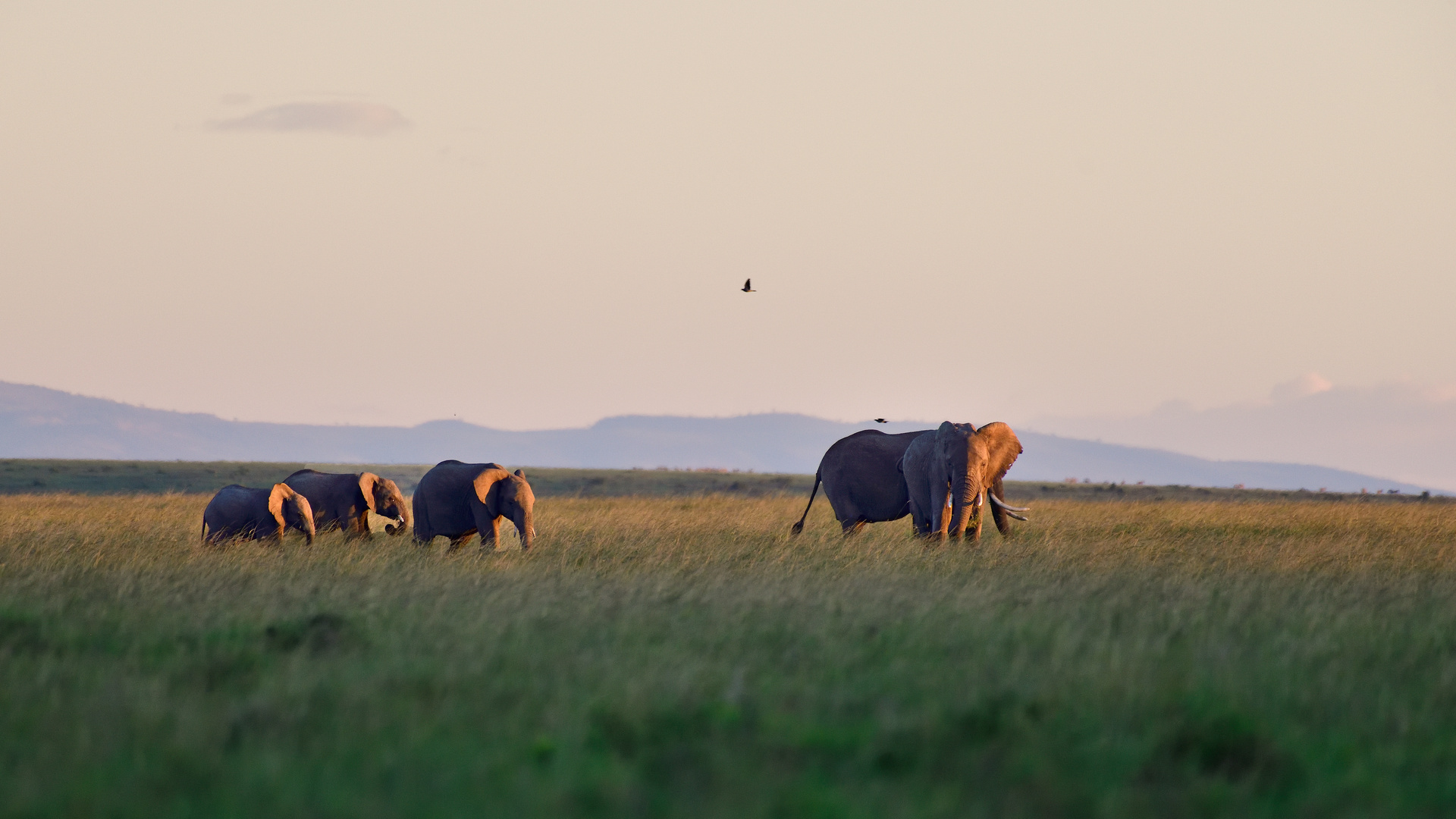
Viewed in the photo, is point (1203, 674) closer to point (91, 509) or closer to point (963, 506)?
point (963, 506)

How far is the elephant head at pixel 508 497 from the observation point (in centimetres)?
1812

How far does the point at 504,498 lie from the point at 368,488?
13.0 ft

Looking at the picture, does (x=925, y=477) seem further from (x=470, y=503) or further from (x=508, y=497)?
(x=470, y=503)

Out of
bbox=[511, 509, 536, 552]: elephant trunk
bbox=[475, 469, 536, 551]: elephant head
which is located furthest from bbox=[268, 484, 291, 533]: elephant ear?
bbox=[511, 509, 536, 552]: elephant trunk

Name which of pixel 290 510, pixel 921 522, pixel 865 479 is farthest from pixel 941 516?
pixel 290 510

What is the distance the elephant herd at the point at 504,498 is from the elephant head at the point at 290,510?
0.02 m

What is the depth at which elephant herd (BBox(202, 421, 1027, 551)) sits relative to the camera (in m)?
18.3

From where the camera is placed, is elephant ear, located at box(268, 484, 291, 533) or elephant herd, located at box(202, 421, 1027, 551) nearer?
elephant herd, located at box(202, 421, 1027, 551)

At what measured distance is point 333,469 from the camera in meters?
50.9

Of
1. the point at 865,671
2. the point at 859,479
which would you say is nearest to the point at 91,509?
the point at 859,479

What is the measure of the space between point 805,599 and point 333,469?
42487mm

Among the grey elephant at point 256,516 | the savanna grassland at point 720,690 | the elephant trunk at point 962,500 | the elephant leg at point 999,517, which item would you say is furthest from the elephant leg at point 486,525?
the elephant leg at point 999,517

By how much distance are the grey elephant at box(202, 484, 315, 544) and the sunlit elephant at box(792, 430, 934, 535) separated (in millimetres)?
7881

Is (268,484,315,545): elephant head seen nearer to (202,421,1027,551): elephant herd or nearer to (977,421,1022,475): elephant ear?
(202,421,1027,551): elephant herd
